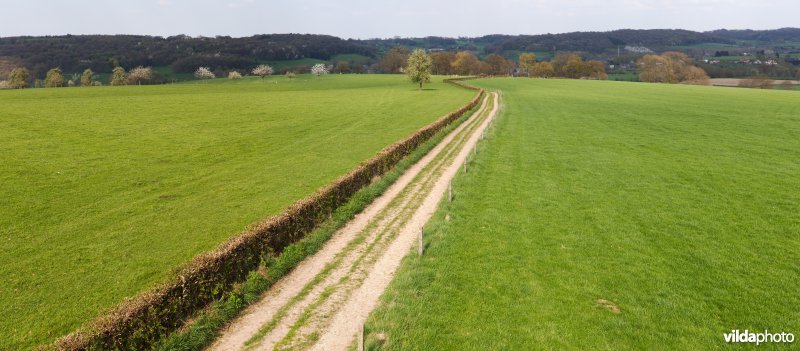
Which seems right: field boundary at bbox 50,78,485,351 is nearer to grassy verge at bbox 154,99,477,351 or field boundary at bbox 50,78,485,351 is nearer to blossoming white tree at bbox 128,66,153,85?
grassy verge at bbox 154,99,477,351

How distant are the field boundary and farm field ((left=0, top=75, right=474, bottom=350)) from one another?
2354 mm

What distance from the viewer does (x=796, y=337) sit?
37.7ft

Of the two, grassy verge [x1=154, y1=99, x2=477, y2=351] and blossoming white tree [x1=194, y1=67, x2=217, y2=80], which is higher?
blossoming white tree [x1=194, y1=67, x2=217, y2=80]

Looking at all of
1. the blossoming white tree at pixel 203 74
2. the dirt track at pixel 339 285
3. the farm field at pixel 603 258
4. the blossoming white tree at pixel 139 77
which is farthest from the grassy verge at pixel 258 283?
the blossoming white tree at pixel 203 74

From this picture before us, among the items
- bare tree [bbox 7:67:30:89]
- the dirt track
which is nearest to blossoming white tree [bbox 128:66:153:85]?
bare tree [bbox 7:67:30:89]

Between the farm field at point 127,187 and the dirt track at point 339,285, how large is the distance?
4682 mm

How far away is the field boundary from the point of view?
10.4 meters

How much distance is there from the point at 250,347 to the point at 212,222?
10662 millimetres

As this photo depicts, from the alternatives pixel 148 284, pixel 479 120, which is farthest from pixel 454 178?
pixel 479 120

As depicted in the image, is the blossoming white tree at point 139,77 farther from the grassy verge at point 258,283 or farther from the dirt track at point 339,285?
the dirt track at point 339,285

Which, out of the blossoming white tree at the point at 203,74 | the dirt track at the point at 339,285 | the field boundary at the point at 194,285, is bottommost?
the dirt track at the point at 339,285

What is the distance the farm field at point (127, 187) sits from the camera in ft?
47.7

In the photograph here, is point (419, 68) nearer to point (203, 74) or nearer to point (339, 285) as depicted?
point (339, 285)

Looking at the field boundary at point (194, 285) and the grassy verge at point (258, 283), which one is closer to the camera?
the field boundary at point (194, 285)
